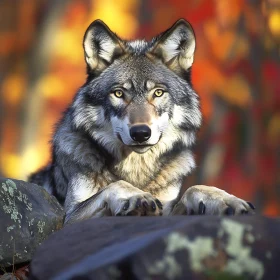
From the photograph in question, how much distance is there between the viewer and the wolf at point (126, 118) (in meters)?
6.28

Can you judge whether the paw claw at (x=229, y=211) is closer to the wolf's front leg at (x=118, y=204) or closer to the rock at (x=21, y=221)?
the wolf's front leg at (x=118, y=204)

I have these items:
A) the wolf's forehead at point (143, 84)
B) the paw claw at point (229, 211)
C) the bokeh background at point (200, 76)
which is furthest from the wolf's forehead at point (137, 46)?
the bokeh background at point (200, 76)

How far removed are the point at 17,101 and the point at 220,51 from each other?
151 inches

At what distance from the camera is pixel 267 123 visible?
44.0 ft

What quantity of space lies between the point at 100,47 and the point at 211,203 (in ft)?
7.05

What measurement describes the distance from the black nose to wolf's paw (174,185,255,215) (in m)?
0.62

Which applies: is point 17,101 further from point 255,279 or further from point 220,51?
point 255,279

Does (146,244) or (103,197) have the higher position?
(146,244)

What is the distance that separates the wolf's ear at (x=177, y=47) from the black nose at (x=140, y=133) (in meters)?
1.08

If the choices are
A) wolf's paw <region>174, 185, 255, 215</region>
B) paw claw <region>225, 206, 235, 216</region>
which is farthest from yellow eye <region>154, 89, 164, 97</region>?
paw claw <region>225, 206, 235, 216</region>

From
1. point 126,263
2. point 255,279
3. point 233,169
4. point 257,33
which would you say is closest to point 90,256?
point 126,263

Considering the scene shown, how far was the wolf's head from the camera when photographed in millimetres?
6223

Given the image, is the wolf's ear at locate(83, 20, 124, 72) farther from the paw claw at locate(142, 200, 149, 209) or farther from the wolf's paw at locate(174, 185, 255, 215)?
the paw claw at locate(142, 200, 149, 209)

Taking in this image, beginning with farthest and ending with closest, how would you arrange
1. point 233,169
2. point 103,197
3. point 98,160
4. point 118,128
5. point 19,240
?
point 233,169
point 98,160
point 118,128
point 103,197
point 19,240
